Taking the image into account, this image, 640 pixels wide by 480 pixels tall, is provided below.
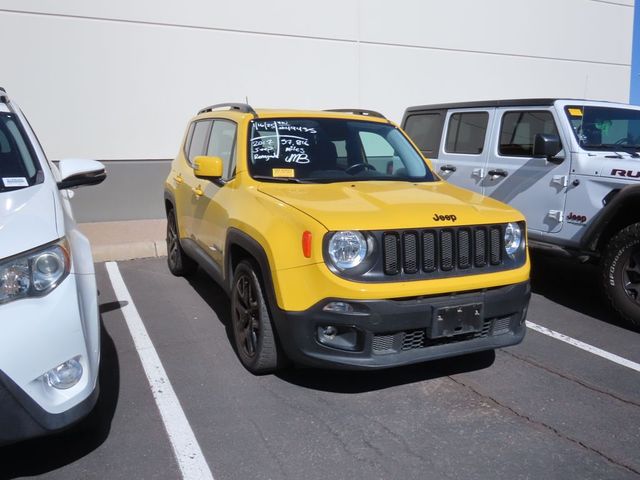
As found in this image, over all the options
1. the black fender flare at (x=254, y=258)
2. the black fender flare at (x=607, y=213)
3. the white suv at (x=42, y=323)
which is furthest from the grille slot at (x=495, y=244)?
the white suv at (x=42, y=323)

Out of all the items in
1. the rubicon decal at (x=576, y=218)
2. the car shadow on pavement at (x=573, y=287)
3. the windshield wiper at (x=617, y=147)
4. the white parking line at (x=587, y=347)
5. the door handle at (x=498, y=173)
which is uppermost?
the windshield wiper at (x=617, y=147)

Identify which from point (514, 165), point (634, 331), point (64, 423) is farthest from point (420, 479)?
point (514, 165)

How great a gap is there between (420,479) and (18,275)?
2.05 m

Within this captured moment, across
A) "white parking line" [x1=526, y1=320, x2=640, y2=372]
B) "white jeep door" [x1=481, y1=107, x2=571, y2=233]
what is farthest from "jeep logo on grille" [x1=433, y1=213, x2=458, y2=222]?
"white jeep door" [x1=481, y1=107, x2=571, y2=233]

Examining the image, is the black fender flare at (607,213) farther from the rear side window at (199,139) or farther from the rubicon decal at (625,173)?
the rear side window at (199,139)

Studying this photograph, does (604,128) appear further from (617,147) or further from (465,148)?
(465,148)

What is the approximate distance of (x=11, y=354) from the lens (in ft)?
7.57

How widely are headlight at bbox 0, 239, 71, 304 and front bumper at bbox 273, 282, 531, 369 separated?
4.14 ft

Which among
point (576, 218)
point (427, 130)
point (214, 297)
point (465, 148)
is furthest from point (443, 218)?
point (427, 130)

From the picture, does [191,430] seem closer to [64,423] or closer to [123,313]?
[64,423]

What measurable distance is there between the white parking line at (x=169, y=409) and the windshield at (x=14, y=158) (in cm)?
151

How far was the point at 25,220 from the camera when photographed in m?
2.61

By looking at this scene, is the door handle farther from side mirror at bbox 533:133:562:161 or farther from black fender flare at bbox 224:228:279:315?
black fender flare at bbox 224:228:279:315

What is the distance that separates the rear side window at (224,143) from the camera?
4496 mm
